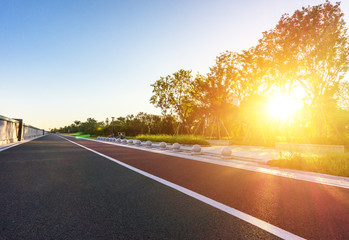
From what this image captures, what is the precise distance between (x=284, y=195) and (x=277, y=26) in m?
18.3

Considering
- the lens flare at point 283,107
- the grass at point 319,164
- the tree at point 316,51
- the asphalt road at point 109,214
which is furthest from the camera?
the lens flare at point 283,107

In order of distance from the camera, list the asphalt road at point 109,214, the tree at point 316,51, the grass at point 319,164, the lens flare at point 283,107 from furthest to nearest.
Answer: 1. the lens flare at point 283,107
2. the tree at point 316,51
3. the grass at point 319,164
4. the asphalt road at point 109,214

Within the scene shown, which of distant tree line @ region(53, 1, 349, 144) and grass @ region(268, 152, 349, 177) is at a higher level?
distant tree line @ region(53, 1, 349, 144)

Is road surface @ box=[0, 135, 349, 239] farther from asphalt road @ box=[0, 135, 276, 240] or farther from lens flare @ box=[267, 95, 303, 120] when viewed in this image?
lens flare @ box=[267, 95, 303, 120]

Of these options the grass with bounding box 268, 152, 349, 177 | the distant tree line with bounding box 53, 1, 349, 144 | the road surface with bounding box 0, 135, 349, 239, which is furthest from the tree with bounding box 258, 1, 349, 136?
the road surface with bounding box 0, 135, 349, 239

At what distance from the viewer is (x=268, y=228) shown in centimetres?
261

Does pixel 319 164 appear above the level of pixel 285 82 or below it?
below

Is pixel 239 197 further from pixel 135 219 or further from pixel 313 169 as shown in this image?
pixel 313 169

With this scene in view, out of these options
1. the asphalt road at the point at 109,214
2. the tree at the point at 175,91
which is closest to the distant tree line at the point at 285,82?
the tree at the point at 175,91

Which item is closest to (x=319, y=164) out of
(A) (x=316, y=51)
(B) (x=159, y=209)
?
(B) (x=159, y=209)

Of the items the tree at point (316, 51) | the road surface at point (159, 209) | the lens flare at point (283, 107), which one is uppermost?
the tree at point (316, 51)

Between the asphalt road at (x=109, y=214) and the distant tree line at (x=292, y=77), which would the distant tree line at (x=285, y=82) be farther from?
the asphalt road at (x=109, y=214)

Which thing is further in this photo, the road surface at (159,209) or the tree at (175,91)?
the tree at (175,91)

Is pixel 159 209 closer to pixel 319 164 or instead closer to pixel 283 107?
pixel 319 164
